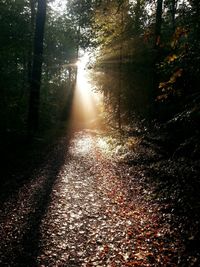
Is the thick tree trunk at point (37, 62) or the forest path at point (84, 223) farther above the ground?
the thick tree trunk at point (37, 62)

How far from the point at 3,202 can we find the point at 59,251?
3.25 m

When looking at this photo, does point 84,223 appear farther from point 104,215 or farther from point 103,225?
point 104,215

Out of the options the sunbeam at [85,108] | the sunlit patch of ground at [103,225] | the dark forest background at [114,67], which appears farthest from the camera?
the sunbeam at [85,108]

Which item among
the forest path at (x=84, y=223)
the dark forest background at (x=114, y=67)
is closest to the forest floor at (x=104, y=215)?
the forest path at (x=84, y=223)

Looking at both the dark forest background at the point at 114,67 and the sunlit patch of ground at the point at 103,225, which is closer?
the sunlit patch of ground at the point at 103,225

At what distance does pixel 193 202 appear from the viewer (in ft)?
25.5

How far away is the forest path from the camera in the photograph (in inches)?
242

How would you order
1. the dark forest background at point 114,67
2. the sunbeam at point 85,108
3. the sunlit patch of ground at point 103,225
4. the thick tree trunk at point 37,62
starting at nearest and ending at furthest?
the sunlit patch of ground at point 103,225 → the dark forest background at point 114,67 → the thick tree trunk at point 37,62 → the sunbeam at point 85,108

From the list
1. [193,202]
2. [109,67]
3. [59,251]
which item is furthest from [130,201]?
[109,67]

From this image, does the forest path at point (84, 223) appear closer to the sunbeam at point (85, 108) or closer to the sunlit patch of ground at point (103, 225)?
the sunlit patch of ground at point (103, 225)

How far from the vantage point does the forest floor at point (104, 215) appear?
619 centimetres

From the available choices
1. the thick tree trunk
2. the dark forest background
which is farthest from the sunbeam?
the thick tree trunk

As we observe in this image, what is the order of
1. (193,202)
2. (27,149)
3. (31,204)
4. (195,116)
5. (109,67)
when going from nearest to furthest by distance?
(195,116), (193,202), (31,204), (27,149), (109,67)

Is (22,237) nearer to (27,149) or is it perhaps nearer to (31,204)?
(31,204)
